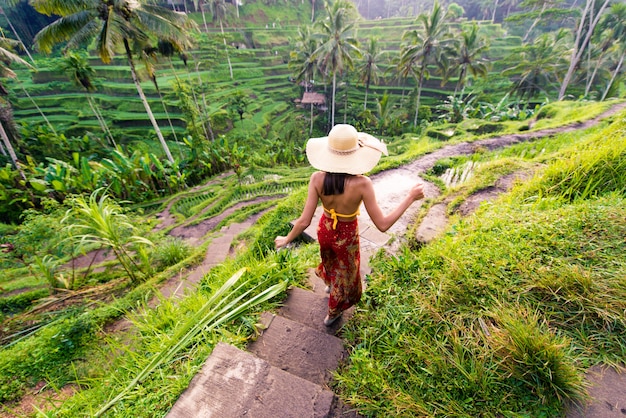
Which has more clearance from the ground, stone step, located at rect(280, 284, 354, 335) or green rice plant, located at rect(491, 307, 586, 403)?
green rice plant, located at rect(491, 307, 586, 403)

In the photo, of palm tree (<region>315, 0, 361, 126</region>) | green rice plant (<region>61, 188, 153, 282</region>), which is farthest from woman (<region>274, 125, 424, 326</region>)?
palm tree (<region>315, 0, 361, 126</region>)

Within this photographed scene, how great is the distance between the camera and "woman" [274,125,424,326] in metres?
1.73

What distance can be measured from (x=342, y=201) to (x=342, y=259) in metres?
0.48

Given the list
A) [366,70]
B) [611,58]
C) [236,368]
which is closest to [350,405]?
[236,368]

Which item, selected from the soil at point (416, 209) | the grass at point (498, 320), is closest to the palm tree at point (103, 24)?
the soil at point (416, 209)

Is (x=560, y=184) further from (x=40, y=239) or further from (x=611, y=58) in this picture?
(x=611, y=58)

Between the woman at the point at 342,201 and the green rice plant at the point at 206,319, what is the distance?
1.58 ft

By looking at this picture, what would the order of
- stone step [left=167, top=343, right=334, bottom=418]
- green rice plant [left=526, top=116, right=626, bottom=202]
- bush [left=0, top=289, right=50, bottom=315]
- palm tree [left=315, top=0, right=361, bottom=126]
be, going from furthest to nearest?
1. palm tree [left=315, top=0, right=361, bottom=126]
2. bush [left=0, top=289, right=50, bottom=315]
3. green rice plant [left=526, top=116, right=626, bottom=202]
4. stone step [left=167, top=343, right=334, bottom=418]

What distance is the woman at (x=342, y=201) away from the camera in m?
1.73

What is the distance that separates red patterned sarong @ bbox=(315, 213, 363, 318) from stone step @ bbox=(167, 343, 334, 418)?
0.65 meters

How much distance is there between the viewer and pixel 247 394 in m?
1.43

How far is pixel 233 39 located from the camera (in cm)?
3469

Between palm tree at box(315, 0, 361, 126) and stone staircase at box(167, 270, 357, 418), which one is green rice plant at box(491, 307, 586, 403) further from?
palm tree at box(315, 0, 361, 126)

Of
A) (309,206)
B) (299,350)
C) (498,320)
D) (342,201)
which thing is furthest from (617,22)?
(299,350)
